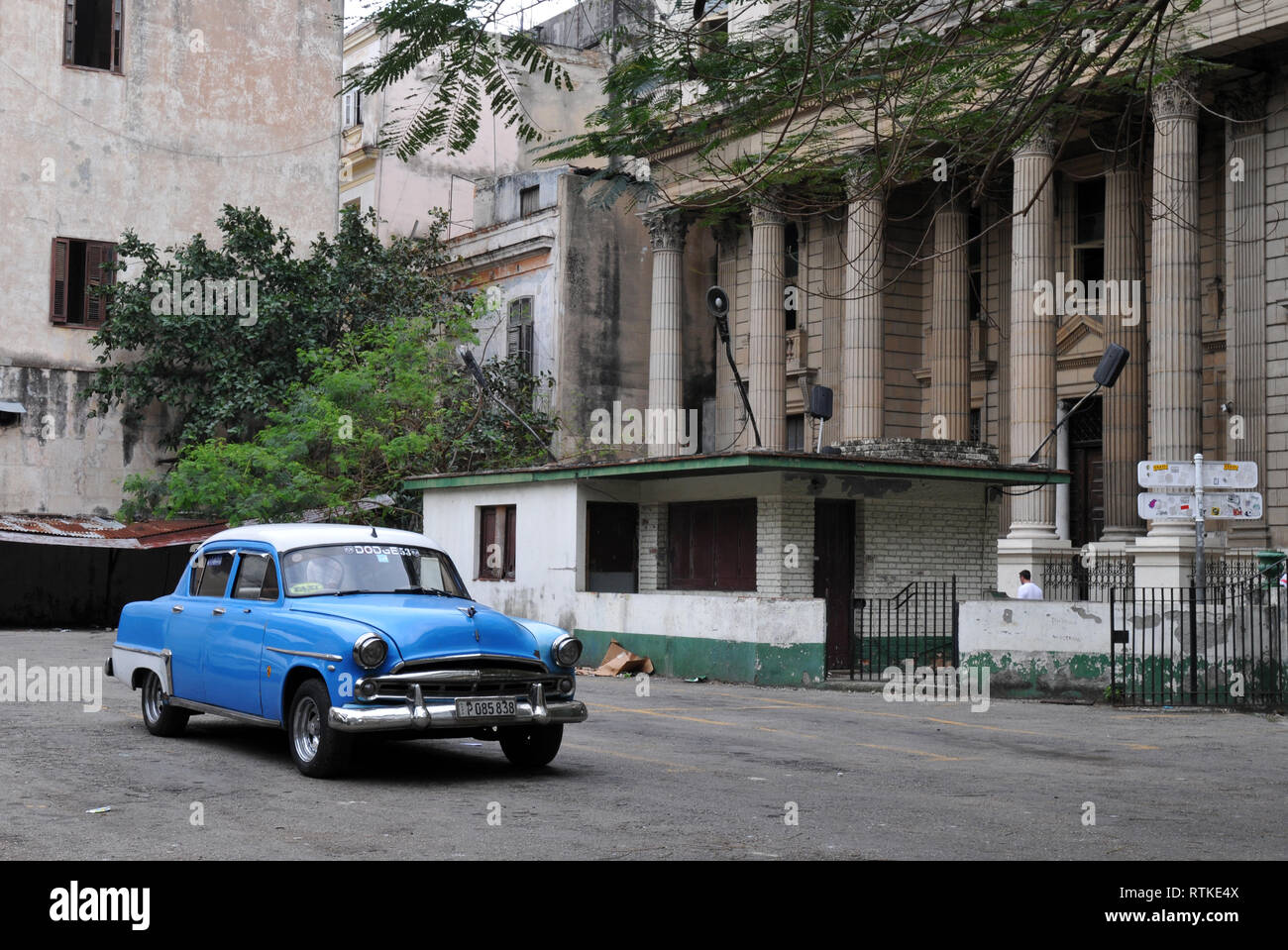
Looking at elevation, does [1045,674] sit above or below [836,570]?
below

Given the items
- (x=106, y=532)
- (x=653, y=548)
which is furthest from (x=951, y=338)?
(x=106, y=532)

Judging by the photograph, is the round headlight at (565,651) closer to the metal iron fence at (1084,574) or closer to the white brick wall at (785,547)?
the white brick wall at (785,547)

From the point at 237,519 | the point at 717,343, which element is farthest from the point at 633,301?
the point at 237,519

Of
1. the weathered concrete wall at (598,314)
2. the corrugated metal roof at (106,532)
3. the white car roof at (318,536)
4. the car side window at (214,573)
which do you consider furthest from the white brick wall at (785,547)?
the weathered concrete wall at (598,314)

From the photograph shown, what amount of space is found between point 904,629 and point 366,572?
13393mm

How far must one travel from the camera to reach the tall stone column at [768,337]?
3625 centimetres

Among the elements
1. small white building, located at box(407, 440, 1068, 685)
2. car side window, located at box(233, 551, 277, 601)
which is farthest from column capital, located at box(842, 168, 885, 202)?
small white building, located at box(407, 440, 1068, 685)

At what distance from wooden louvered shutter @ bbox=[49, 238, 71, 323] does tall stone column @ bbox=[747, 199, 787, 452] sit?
52.3 feet

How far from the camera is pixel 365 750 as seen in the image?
39.2ft

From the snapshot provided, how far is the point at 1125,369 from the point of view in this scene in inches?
1204

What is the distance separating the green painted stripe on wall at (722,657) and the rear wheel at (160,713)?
10.1 metres

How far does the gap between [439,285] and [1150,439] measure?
18.0 m

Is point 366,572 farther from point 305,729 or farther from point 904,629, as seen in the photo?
point 904,629

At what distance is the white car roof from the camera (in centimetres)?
1189
